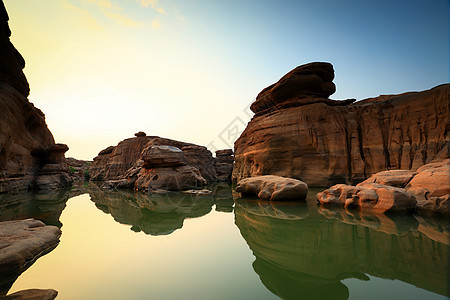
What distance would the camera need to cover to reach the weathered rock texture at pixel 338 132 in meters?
12.8

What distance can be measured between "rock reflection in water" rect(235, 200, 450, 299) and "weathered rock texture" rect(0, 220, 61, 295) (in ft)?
11.4

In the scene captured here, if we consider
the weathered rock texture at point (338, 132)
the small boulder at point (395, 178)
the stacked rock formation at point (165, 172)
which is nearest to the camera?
the small boulder at point (395, 178)

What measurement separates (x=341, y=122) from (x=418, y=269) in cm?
1506

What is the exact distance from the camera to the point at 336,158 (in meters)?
15.0

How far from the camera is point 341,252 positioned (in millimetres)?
3449

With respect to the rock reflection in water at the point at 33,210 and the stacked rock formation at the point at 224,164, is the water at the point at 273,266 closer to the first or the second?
the rock reflection in water at the point at 33,210

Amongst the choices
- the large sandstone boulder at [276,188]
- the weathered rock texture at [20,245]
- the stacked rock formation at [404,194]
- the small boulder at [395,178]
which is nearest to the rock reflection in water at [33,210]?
the weathered rock texture at [20,245]

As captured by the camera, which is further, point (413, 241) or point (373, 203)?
point (373, 203)

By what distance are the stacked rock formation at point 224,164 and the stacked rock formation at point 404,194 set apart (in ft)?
81.4

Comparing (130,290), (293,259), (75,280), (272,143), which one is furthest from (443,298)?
(272,143)

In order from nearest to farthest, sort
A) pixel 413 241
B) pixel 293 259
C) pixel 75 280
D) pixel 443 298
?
pixel 443 298 < pixel 75 280 < pixel 293 259 < pixel 413 241

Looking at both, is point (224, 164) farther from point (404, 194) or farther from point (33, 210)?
point (404, 194)

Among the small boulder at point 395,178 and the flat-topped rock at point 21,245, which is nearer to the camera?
the flat-topped rock at point 21,245

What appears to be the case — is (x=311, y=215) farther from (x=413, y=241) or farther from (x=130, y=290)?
(x=130, y=290)
